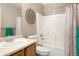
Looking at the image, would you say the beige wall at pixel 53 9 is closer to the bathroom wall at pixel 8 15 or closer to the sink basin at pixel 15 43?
the bathroom wall at pixel 8 15

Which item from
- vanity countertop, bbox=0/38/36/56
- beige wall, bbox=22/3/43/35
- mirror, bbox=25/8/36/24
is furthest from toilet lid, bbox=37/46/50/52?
mirror, bbox=25/8/36/24

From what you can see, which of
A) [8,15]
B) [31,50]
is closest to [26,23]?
[8,15]

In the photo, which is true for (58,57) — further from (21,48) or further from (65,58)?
(21,48)

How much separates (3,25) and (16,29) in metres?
0.21

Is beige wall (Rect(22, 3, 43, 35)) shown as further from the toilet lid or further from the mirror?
the toilet lid

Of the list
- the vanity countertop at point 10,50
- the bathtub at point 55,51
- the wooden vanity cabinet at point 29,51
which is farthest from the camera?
the bathtub at point 55,51

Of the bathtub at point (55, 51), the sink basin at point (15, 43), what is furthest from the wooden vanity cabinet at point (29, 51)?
the bathtub at point (55, 51)

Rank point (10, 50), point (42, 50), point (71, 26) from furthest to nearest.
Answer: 1. point (42, 50)
2. point (71, 26)
3. point (10, 50)

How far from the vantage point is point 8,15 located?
1909mm

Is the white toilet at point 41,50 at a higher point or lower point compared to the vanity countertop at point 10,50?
lower

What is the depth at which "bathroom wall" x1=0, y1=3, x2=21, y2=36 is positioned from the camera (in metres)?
1.86

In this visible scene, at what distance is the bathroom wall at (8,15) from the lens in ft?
6.11

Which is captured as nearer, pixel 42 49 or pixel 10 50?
pixel 10 50

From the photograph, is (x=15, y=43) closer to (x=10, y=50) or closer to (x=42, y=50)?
(x=10, y=50)
